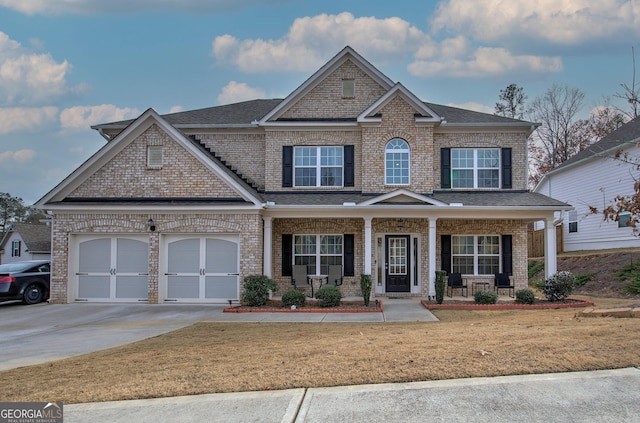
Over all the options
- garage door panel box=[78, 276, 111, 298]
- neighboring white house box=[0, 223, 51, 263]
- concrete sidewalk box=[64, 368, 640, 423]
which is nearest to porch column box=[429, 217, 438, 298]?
garage door panel box=[78, 276, 111, 298]

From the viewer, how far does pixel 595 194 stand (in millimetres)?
26078

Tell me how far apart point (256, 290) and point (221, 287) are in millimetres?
1698

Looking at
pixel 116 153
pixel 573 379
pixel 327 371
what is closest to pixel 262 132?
pixel 116 153

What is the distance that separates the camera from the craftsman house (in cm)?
1641

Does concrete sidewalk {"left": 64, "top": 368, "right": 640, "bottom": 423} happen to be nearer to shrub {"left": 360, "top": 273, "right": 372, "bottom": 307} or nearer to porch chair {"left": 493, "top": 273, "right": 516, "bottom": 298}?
shrub {"left": 360, "top": 273, "right": 372, "bottom": 307}

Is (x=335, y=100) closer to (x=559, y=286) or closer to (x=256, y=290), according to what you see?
(x=256, y=290)

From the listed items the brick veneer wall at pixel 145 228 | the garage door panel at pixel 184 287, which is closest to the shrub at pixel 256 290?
the brick veneer wall at pixel 145 228

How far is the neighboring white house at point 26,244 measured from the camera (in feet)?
144

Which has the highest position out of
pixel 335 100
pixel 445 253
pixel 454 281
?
pixel 335 100

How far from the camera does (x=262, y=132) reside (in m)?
19.1

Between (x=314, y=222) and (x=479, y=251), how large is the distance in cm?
601

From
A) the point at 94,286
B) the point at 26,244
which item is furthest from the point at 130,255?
the point at 26,244

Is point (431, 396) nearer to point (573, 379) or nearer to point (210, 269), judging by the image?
point (573, 379)

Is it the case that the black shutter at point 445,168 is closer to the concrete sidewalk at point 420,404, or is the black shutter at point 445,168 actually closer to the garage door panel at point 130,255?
the garage door panel at point 130,255
